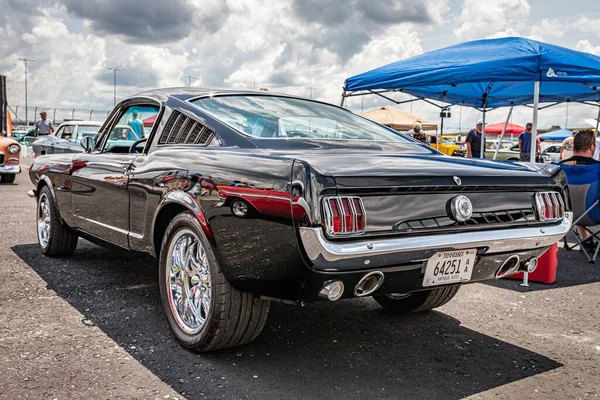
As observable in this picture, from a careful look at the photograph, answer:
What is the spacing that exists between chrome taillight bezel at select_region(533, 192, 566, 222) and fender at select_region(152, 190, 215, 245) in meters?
1.72

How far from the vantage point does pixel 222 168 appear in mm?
2904

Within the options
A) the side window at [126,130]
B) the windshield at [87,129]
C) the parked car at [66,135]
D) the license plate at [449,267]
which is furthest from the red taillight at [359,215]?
the windshield at [87,129]

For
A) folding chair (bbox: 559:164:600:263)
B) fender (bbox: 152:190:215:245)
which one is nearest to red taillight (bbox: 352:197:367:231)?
fender (bbox: 152:190:215:245)

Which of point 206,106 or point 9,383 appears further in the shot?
point 206,106

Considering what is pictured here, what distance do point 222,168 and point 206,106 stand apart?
2.74 feet

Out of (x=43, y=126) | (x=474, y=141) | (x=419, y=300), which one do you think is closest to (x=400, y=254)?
(x=419, y=300)

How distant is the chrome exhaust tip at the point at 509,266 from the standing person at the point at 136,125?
9.52ft

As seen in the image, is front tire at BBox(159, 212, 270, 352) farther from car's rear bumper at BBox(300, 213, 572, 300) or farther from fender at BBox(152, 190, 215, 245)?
car's rear bumper at BBox(300, 213, 572, 300)

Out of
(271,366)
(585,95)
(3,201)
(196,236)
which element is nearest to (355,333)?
(271,366)

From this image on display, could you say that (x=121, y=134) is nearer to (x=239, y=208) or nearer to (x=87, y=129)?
(x=239, y=208)

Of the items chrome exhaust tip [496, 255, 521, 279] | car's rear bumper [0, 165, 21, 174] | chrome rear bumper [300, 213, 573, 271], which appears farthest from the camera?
car's rear bumper [0, 165, 21, 174]

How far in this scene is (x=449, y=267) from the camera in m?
2.80

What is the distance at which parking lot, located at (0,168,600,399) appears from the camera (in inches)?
112

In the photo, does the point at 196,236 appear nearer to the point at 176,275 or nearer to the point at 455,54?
the point at 176,275
